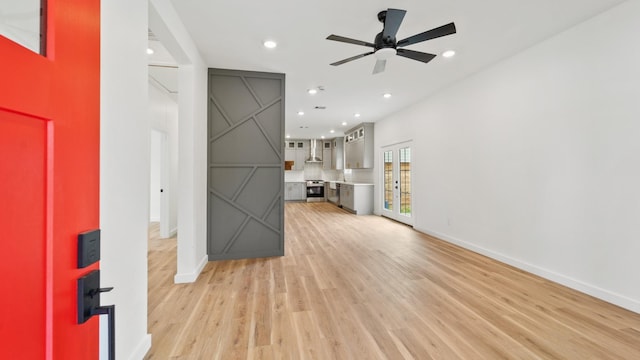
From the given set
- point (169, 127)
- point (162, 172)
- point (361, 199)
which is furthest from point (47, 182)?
point (361, 199)

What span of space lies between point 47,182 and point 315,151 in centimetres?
1085

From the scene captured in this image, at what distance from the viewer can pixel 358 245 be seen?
4520 millimetres

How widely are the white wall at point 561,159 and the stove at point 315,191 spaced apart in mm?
7033

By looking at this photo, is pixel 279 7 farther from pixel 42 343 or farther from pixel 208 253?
pixel 208 253

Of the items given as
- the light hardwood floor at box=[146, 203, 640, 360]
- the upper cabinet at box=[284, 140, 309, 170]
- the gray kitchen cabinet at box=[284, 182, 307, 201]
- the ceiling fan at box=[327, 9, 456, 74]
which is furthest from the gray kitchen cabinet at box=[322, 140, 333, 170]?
the ceiling fan at box=[327, 9, 456, 74]

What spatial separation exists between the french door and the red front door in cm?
598

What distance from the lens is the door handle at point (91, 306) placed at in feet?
2.36

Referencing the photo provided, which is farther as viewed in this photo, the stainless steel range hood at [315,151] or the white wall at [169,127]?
the stainless steel range hood at [315,151]

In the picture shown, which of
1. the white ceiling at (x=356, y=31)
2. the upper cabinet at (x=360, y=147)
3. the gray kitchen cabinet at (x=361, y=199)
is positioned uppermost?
the white ceiling at (x=356, y=31)

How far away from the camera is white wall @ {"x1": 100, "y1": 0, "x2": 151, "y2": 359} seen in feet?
4.33

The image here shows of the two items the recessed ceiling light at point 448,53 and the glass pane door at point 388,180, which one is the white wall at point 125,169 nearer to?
the recessed ceiling light at point 448,53

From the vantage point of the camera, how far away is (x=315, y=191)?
36.7ft

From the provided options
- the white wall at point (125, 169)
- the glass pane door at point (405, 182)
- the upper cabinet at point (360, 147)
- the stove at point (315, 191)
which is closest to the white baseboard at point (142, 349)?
the white wall at point (125, 169)

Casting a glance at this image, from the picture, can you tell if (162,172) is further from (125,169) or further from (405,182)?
(405,182)
